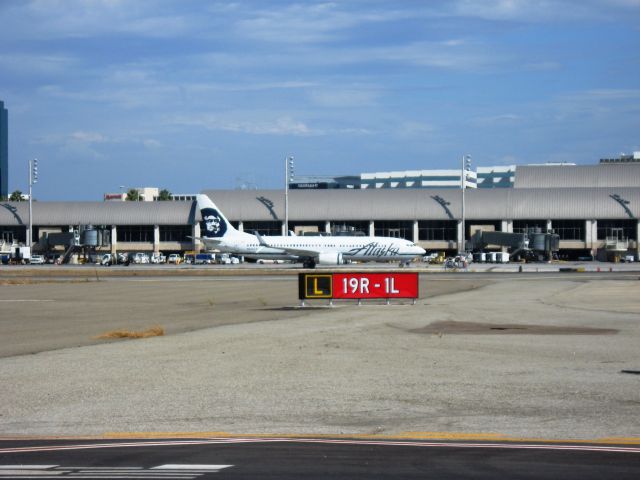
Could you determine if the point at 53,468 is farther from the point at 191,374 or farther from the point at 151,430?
the point at 191,374

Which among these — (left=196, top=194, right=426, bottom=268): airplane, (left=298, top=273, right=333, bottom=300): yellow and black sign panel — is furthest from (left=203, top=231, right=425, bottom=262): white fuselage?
(left=298, top=273, right=333, bottom=300): yellow and black sign panel

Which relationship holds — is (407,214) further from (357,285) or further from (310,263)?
(357,285)

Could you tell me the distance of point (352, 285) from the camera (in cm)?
4097

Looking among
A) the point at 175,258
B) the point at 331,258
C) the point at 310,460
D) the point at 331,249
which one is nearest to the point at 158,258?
the point at 175,258

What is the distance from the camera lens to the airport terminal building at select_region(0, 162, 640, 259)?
130250 millimetres

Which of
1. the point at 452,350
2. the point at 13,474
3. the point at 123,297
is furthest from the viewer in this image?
the point at 123,297

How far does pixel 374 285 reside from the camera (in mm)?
41344

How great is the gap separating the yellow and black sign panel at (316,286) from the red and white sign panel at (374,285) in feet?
1.34

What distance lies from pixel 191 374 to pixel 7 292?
135 ft

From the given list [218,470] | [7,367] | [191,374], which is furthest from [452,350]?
[218,470]

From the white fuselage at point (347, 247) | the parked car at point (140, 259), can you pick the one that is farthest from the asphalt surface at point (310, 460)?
the parked car at point (140, 259)

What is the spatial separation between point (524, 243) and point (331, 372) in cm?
10180

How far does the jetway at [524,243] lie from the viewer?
387 ft

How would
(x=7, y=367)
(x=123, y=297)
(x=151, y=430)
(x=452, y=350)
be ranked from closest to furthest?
(x=151, y=430) < (x=7, y=367) < (x=452, y=350) < (x=123, y=297)
